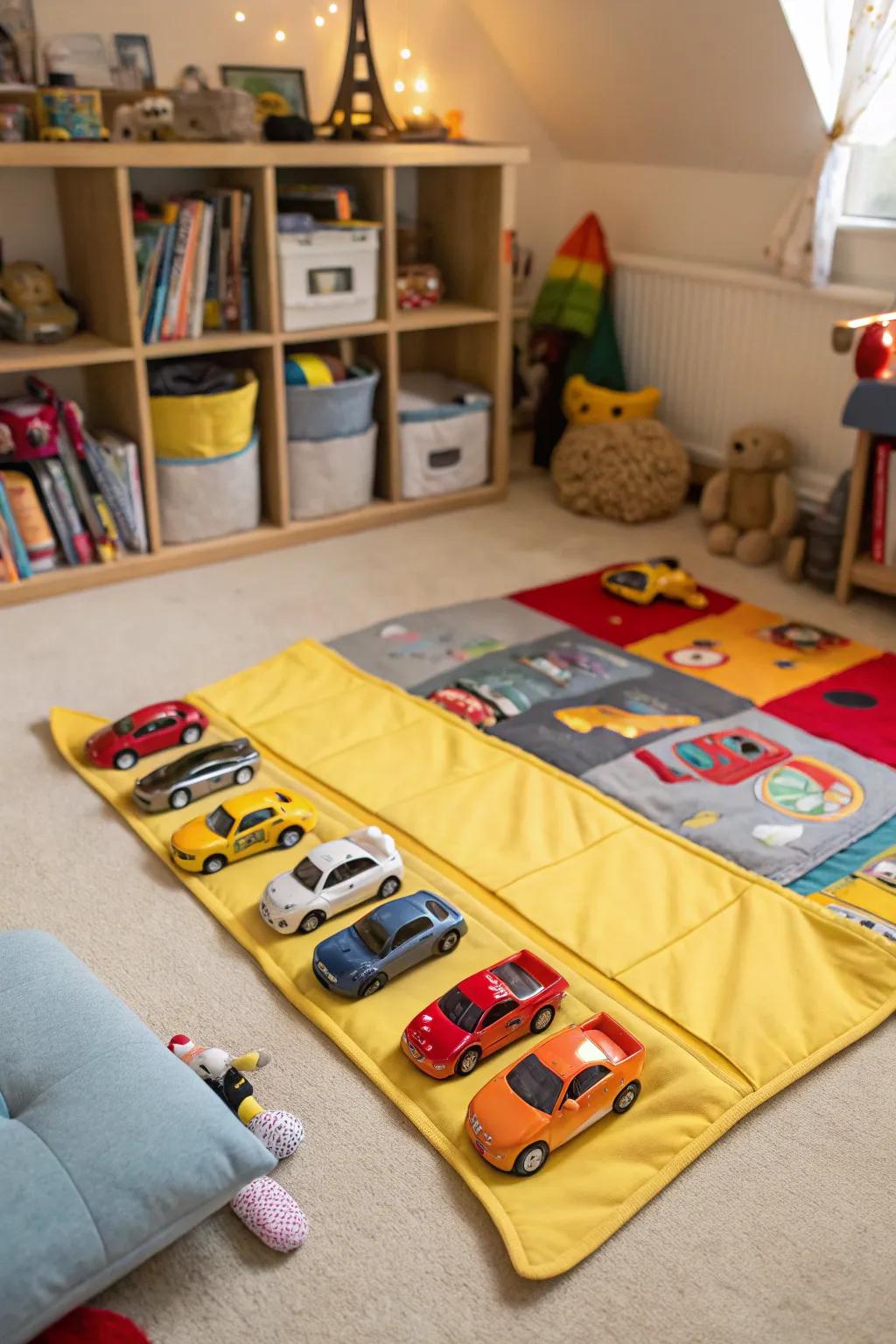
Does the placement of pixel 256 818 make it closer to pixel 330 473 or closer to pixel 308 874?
pixel 308 874

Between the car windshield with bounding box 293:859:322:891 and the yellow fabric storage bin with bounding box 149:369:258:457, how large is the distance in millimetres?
1512

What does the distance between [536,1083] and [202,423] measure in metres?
2.03

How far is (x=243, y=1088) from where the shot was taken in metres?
1.43

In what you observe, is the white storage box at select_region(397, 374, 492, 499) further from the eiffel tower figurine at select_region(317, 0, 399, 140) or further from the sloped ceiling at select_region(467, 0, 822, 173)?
the sloped ceiling at select_region(467, 0, 822, 173)

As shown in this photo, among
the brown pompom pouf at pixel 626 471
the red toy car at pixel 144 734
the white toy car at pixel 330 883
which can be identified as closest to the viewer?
the white toy car at pixel 330 883

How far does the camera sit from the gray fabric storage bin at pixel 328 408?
10.2 feet

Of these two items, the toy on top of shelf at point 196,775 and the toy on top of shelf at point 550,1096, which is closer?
the toy on top of shelf at point 550,1096

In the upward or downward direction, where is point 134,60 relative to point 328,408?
upward

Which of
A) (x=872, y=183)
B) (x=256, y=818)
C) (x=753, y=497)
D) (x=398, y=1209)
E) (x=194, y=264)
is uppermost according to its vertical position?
(x=872, y=183)

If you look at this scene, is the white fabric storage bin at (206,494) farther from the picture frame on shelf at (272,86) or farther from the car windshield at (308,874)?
the car windshield at (308,874)

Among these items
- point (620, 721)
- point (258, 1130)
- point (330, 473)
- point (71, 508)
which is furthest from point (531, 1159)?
point (330, 473)

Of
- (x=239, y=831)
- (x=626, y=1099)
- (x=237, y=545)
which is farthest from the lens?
(x=237, y=545)

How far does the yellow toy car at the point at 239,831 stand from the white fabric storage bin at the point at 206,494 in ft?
4.21

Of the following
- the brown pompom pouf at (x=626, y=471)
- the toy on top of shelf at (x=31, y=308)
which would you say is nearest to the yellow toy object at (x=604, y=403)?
the brown pompom pouf at (x=626, y=471)
